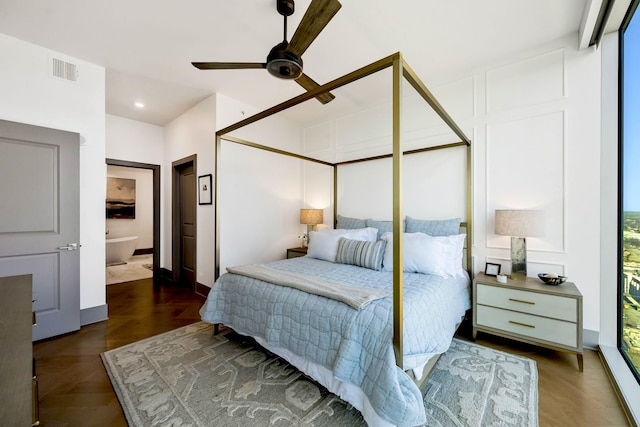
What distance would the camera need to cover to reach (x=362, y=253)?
2721 millimetres

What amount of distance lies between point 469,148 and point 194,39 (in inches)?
116

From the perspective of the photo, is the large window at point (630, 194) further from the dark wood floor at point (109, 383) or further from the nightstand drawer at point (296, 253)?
the nightstand drawer at point (296, 253)

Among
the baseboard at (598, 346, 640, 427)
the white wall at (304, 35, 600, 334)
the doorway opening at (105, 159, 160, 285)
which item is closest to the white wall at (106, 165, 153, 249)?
the doorway opening at (105, 159, 160, 285)

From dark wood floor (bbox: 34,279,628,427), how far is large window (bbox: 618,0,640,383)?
325 millimetres

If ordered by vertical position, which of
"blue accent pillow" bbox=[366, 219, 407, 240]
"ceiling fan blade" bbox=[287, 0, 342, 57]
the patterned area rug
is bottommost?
the patterned area rug

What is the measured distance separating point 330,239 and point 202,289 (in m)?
2.09

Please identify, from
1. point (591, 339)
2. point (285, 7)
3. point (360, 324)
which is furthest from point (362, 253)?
point (285, 7)

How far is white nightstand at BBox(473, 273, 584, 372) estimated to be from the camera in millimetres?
2055

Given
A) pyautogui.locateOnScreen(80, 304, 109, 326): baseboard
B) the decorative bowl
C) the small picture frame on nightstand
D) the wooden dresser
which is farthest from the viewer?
pyautogui.locateOnScreen(80, 304, 109, 326): baseboard

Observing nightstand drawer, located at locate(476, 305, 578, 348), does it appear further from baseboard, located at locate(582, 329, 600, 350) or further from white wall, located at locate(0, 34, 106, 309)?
white wall, located at locate(0, 34, 106, 309)

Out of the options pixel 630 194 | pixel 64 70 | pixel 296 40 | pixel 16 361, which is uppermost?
pixel 64 70

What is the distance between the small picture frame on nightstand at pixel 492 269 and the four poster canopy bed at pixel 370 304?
0.18 metres

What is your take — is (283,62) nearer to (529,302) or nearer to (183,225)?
(529,302)

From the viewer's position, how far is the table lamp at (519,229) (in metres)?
2.34
